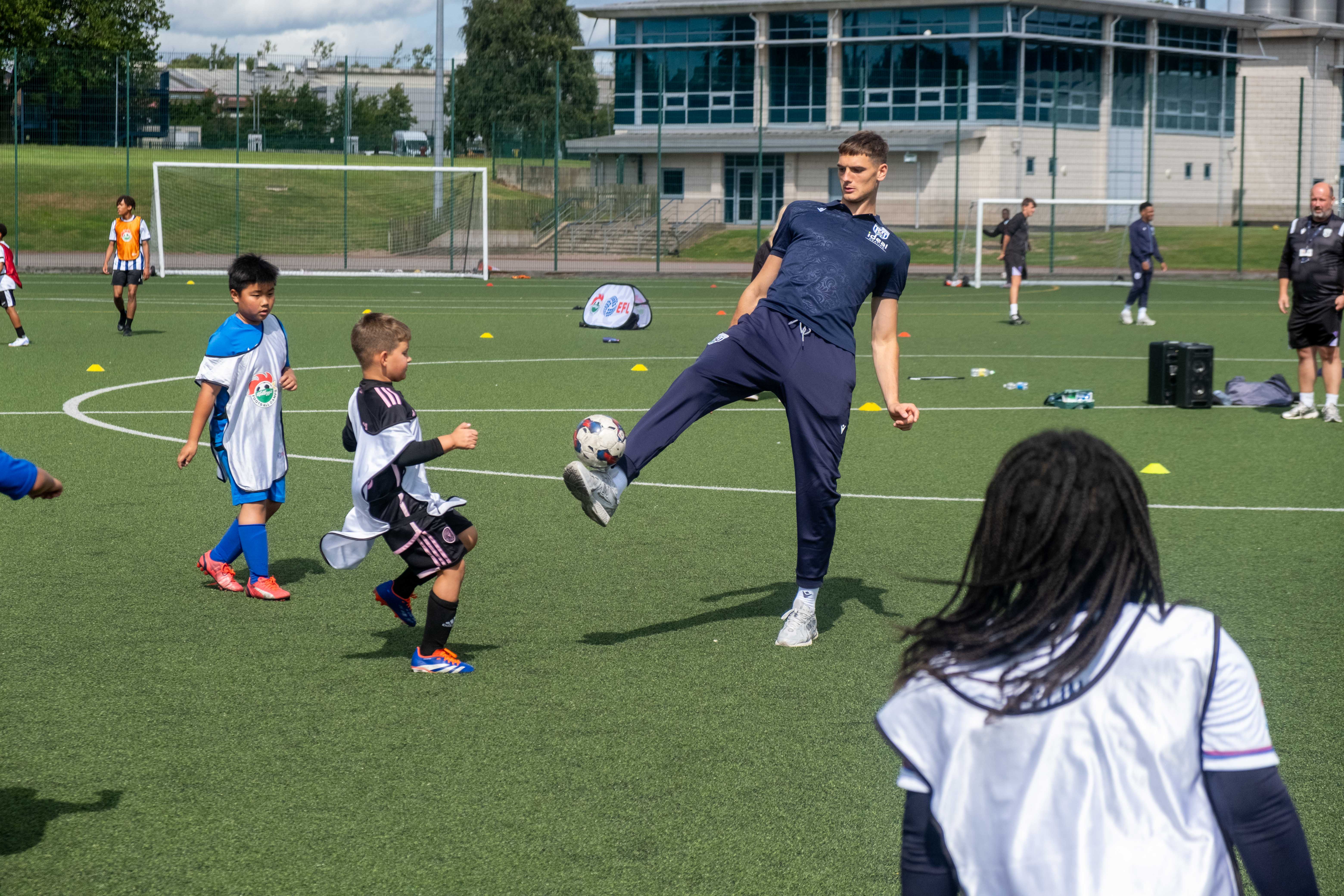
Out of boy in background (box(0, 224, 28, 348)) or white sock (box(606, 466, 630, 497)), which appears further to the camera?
boy in background (box(0, 224, 28, 348))

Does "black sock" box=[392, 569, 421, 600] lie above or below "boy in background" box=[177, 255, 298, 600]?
below

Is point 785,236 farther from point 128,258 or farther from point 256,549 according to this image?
point 128,258

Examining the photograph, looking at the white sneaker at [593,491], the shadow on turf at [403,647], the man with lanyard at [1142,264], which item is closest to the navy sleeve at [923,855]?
Answer: the white sneaker at [593,491]

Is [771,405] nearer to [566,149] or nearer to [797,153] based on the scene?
[566,149]

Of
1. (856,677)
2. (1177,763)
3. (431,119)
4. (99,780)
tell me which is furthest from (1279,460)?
(431,119)

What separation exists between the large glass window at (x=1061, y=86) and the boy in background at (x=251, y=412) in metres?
51.1

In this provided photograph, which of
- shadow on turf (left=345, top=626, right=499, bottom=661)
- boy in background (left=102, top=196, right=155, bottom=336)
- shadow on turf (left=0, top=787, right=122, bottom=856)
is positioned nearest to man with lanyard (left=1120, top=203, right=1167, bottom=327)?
boy in background (left=102, top=196, right=155, bottom=336)

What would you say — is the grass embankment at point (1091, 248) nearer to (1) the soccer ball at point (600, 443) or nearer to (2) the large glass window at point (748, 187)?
(2) the large glass window at point (748, 187)

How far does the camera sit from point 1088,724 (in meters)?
1.90

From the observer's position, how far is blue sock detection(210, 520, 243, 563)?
662 centimetres

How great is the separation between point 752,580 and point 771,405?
20.0 ft

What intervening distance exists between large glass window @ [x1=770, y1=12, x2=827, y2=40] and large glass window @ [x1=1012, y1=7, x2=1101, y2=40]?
742 cm

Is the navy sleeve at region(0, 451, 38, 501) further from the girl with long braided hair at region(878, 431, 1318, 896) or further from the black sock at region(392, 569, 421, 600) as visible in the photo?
the girl with long braided hair at region(878, 431, 1318, 896)

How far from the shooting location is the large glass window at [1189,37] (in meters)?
60.0
